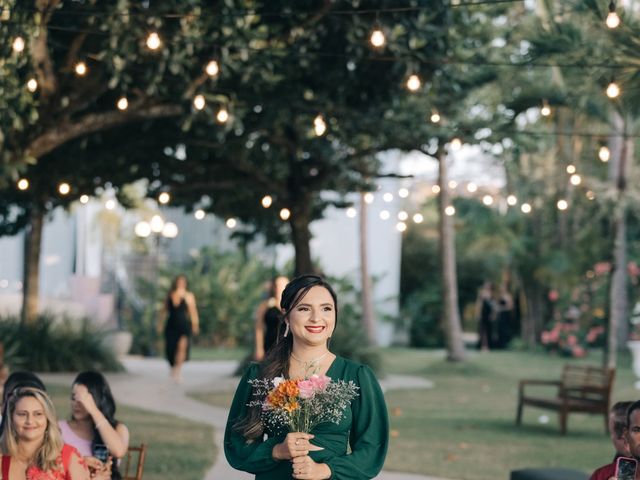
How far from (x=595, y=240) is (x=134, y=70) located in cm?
2008

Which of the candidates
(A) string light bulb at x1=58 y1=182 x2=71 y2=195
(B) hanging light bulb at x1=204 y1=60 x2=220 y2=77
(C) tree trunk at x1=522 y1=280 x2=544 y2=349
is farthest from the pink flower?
(C) tree trunk at x1=522 y1=280 x2=544 y2=349

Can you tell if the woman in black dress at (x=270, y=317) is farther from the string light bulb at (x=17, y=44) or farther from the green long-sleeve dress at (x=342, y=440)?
the green long-sleeve dress at (x=342, y=440)

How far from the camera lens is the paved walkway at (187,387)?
477 inches

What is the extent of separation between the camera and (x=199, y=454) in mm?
12297

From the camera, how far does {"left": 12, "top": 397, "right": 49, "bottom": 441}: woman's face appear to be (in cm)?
554

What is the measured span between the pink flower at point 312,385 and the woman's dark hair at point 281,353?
26cm

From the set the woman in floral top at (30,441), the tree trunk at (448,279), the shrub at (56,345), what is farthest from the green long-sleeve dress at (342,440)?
the tree trunk at (448,279)

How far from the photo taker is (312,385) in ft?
15.1

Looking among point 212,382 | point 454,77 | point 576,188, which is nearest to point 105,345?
point 212,382

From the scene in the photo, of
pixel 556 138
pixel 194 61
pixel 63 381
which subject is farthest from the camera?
pixel 556 138

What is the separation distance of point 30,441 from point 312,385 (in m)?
1.65

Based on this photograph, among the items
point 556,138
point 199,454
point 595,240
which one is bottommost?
point 199,454

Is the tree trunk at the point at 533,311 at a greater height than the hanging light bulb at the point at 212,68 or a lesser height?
lesser

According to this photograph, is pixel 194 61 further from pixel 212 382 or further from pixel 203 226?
pixel 203 226
